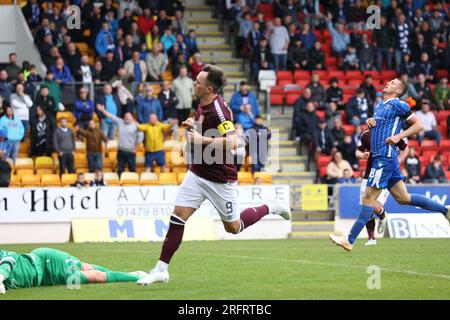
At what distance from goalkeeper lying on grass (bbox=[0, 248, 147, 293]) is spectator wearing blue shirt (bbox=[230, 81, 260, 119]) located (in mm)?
17141

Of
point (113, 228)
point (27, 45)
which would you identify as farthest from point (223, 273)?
point (27, 45)

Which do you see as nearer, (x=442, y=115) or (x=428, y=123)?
(x=428, y=123)

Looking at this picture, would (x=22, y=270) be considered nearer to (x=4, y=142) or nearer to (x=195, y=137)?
(x=195, y=137)

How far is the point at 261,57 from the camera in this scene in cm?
3212

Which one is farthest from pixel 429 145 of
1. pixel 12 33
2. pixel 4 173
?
pixel 12 33

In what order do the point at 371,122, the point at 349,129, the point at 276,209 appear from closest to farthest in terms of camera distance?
1. the point at 276,209
2. the point at 371,122
3. the point at 349,129

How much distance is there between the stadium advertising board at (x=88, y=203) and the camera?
25062 mm

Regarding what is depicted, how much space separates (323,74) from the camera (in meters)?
33.2

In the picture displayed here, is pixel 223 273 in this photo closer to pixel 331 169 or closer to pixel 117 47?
pixel 331 169

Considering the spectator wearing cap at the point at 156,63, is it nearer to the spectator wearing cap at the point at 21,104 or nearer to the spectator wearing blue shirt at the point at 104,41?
the spectator wearing blue shirt at the point at 104,41

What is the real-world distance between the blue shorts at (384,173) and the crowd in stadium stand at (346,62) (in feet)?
41.1

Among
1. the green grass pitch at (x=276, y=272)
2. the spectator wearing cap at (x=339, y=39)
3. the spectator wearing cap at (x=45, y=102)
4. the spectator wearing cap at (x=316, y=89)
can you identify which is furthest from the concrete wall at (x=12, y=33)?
the green grass pitch at (x=276, y=272)

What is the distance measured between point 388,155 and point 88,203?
36.8ft

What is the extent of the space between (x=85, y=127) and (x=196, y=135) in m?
16.6
